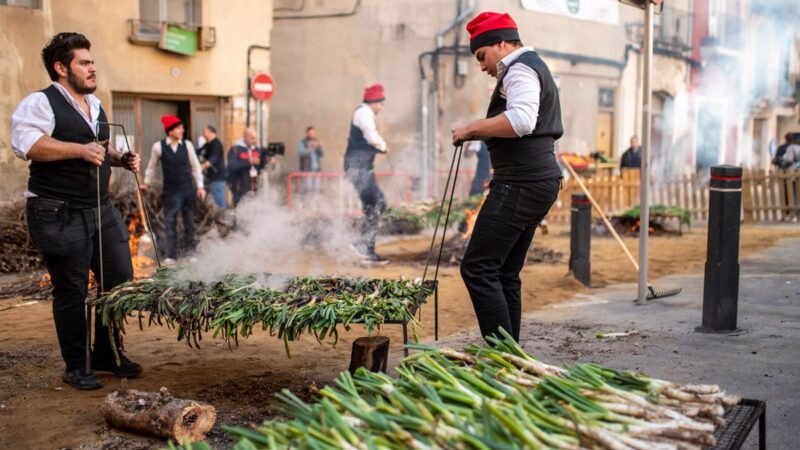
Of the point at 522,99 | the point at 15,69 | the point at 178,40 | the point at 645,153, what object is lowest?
the point at 645,153

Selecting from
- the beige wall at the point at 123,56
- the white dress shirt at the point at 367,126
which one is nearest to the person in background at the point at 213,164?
the beige wall at the point at 123,56

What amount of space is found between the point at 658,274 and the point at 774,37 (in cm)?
2181

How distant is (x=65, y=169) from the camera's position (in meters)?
4.93

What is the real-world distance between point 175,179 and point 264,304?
22.4 feet

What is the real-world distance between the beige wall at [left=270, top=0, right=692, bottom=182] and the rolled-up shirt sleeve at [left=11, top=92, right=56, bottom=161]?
51.2ft

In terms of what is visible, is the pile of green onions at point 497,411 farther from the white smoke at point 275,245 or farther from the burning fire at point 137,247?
the burning fire at point 137,247

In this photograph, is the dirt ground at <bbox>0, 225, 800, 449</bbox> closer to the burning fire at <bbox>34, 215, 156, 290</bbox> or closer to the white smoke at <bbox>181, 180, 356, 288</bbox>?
the burning fire at <bbox>34, 215, 156, 290</bbox>

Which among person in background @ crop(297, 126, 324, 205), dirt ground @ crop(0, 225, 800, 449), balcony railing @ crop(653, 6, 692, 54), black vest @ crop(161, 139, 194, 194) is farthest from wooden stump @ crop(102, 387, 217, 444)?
balcony railing @ crop(653, 6, 692, 54)

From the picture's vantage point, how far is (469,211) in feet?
37.9

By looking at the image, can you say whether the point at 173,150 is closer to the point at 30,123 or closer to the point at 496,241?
the point at 30,123

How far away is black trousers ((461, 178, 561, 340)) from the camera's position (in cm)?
464

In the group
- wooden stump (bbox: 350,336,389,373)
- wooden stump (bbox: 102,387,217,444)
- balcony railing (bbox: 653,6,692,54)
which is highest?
balcony railing (bbox: 653,6,692,54)

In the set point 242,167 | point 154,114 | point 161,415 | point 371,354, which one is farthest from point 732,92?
point 161,415

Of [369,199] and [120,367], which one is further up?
[369,199]
